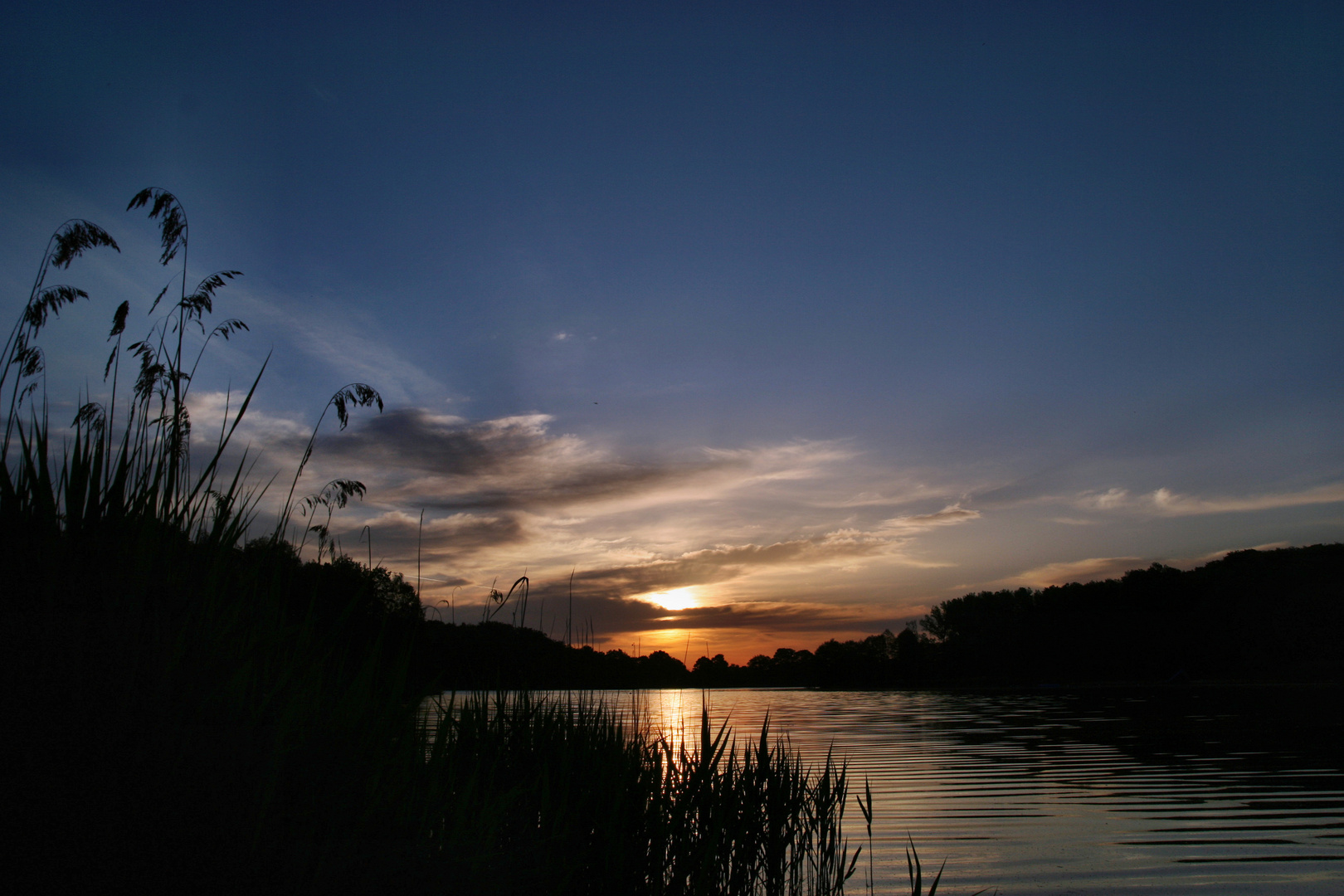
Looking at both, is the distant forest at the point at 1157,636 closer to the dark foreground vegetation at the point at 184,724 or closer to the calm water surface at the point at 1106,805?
the calm water surface at the point at 1106,805

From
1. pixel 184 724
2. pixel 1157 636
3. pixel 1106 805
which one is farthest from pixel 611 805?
pixel 1157 636

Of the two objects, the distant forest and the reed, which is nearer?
the reed

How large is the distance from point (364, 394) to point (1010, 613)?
172m

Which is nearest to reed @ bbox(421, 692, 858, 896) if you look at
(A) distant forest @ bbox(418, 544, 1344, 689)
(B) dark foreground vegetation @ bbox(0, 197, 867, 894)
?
(B) dark foreground vegetation @ bbox(0, 197, 867, 894)

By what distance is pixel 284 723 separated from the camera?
3.87m

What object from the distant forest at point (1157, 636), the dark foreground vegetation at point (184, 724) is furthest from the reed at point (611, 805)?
the distant forest at point (1157, 636)

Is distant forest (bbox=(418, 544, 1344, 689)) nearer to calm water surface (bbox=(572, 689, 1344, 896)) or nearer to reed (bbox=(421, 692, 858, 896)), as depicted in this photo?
calm water surface (bbox=(572, 689, 1344, 896))

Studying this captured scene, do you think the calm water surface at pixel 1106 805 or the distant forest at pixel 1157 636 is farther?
the distant forest at pixel 1157 636

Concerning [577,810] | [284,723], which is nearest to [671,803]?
[577,810]

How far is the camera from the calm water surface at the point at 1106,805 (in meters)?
10.8

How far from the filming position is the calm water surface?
10.8 meters

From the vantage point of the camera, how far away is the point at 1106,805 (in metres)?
16.2

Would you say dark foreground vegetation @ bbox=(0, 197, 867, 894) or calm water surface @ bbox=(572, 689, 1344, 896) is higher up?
dark foreground vegetation @ bbox=(0, 197, 867, 894)

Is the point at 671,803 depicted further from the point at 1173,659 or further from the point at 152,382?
the point at 1173,659
